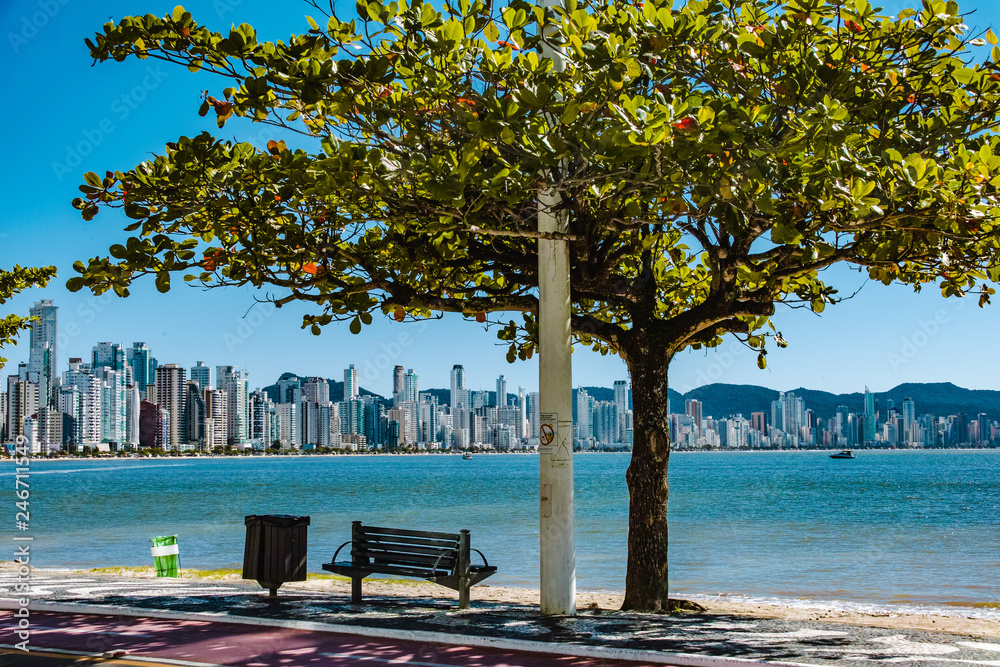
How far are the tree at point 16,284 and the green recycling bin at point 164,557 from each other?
21.7 feet

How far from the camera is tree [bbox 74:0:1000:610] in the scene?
23.3 ft

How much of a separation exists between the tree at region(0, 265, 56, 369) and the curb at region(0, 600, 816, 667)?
10.6 metres

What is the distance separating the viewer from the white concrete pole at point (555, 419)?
10.1m

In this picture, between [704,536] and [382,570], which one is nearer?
[382,570]

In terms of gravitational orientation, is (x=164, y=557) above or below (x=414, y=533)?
below

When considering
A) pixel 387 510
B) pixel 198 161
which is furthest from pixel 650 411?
pixel 387 510

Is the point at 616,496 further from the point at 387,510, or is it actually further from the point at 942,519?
the point at 942,519

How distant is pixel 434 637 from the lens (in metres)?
8.69

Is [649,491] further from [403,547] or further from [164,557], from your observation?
[164,557]

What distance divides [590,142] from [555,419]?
13.4 ft

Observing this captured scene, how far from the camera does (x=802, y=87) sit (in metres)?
7.33

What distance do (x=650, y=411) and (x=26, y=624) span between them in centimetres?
788

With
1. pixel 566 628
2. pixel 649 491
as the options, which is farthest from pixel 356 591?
pixel 649 491

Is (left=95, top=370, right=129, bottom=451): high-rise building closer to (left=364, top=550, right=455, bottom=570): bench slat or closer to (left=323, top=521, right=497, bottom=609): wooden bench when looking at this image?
(left=323, top=521, right=497, bottom=609): wooden bench
